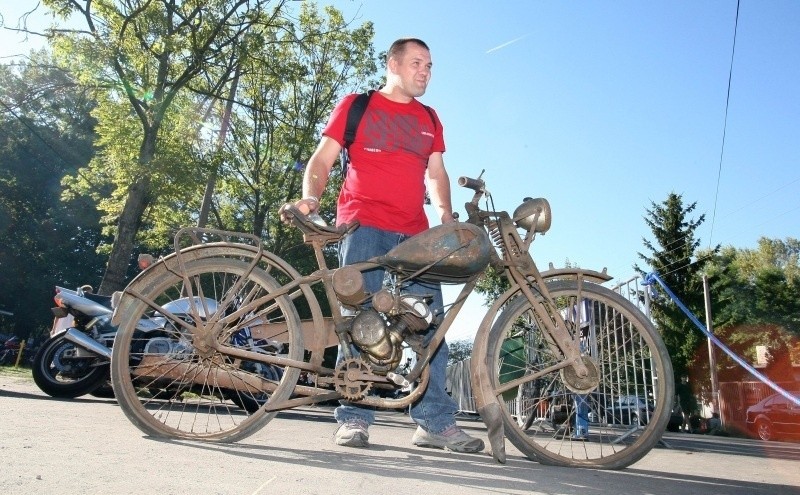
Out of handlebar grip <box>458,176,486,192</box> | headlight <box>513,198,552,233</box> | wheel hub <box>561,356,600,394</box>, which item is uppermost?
handlebar grip <box>458,176,486,192</box>

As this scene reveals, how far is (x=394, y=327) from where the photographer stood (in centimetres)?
330

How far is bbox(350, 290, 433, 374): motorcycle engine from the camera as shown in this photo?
3230mm

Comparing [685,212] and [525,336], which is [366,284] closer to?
[525,336]

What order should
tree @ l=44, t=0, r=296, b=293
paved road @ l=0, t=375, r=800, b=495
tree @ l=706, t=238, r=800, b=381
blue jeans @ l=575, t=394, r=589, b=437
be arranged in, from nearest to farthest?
paved road @ l=0, t=375, r=800, b=495 → blue jeans @ l=575, t=394, r=589, b=437 → tree @ l=44, t=0, r=296, b=293 → tree @ l=706, t=238, r=800, b=381

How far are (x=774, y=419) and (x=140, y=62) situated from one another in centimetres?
2064

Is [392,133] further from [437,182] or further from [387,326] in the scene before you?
[387,326]

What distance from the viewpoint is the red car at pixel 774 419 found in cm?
2034

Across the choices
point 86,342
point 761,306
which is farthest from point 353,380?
point 761,306

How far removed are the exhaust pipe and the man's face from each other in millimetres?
Answer: 4783

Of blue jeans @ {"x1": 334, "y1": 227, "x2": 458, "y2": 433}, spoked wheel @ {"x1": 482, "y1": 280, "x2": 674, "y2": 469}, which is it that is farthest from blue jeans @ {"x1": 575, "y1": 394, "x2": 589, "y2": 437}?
blue jeans @ {"x1": 334, "y1": 227, "x2": 458, "y2": 433}

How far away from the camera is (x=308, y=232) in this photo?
3.49 m

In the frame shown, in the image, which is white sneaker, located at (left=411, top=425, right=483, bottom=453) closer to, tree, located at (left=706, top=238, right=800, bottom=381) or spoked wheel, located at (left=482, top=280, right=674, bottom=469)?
spoked wheel, located at (left=482, top=280, right=674, bottom=469)

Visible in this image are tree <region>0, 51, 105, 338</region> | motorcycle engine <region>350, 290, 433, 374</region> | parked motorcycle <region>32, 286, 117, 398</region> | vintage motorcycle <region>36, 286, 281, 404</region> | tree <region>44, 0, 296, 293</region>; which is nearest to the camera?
motorcycle engine <region>350, 290, 433, 374</region>

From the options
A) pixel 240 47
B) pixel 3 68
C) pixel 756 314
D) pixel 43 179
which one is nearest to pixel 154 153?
pixel 240 47
